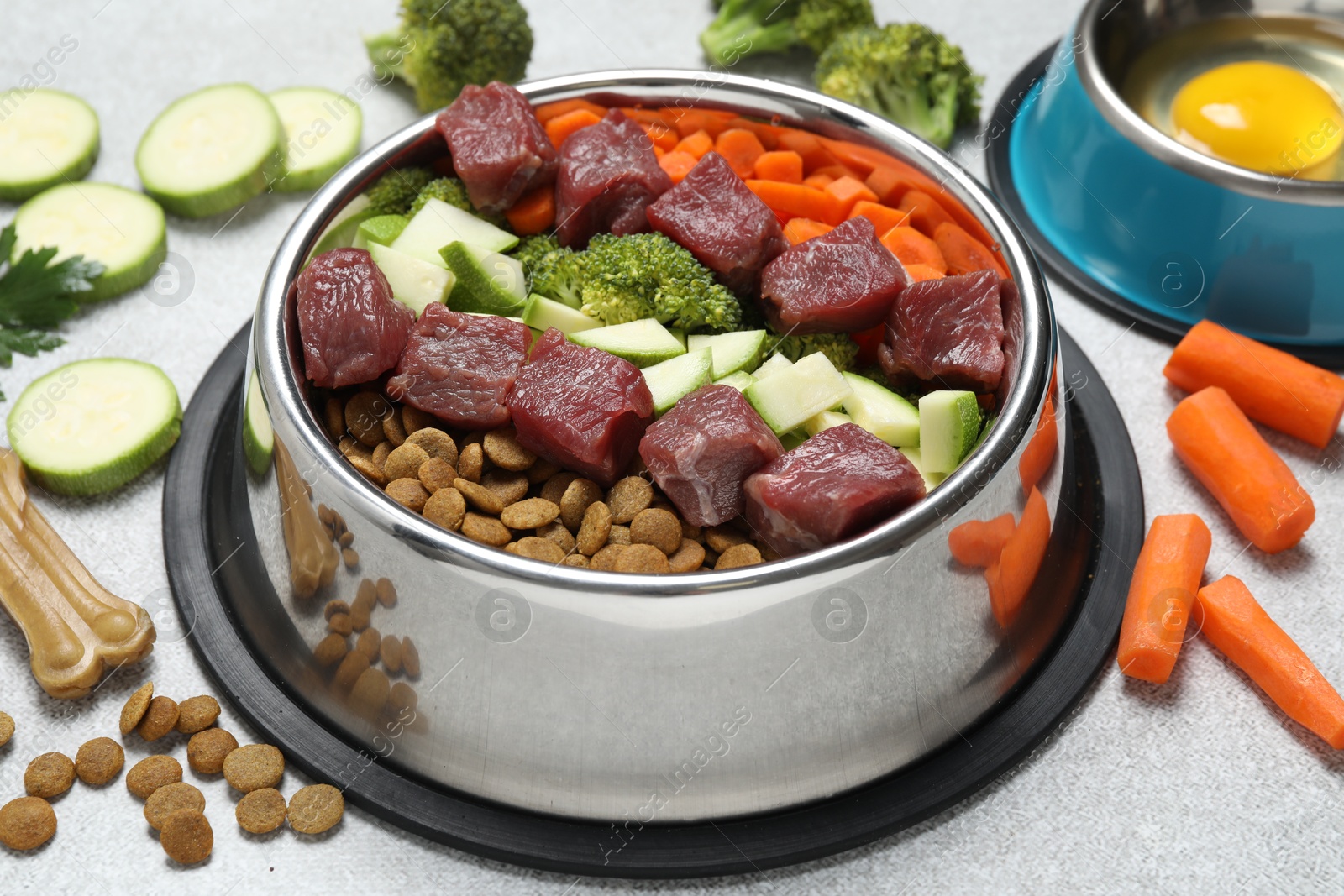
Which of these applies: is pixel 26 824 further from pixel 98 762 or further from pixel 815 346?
pixel 815 346

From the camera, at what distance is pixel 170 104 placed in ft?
10.2

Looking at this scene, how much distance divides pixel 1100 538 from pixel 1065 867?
0.64 metres

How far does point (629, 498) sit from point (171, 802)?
0.89 m

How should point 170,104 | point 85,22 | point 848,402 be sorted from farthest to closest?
point 85,22 → point 170,104 → point 848,402

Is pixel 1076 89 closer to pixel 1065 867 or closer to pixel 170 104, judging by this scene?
pixel 1065 867

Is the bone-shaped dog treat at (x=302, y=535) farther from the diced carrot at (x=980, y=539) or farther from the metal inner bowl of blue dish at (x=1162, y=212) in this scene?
the metal inner bowl of blue dish at (x=1162, y=212)

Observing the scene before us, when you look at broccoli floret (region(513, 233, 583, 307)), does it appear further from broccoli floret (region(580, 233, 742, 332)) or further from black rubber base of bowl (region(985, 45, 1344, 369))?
black rubber base of bowl (region(985, 45, 1344, 369))

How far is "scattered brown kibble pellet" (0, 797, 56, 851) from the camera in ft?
6.40

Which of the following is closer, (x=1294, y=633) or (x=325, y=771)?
(x=325, y=771)

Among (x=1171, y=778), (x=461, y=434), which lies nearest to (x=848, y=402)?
(x=461, y=434)

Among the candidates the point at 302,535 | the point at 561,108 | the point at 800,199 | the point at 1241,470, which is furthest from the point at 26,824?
the point at 1241,470

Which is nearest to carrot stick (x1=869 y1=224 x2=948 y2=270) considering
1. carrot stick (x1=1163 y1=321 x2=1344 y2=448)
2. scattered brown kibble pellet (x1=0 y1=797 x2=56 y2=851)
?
carrot stick (x1=1163 y1=321 x2=1344 y2=448)

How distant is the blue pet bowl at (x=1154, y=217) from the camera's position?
2557mm

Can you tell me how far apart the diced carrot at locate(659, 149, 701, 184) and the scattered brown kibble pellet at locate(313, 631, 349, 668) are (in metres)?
1.17
